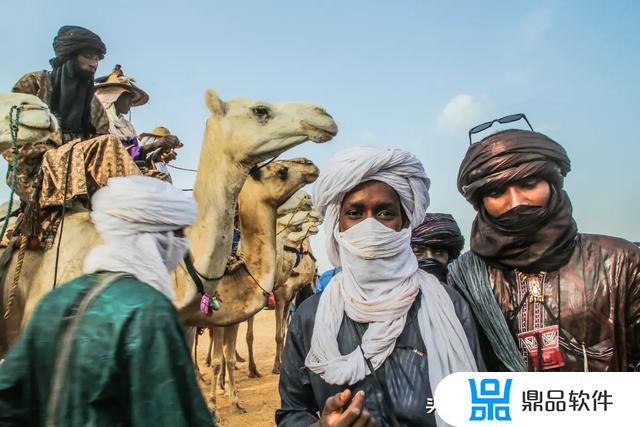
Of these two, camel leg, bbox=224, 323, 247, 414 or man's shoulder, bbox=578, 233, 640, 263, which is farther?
camel leg, bbox=224, 323, 247, 414

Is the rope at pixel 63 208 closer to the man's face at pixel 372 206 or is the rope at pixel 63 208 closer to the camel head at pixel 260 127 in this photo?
the camel head at pixel 260 127

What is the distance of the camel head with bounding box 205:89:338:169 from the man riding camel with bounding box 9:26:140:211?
2.91ft

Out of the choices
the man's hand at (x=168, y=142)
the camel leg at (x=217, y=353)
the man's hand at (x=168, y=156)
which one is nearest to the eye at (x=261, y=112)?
the man's hand at (x=168, y=142)

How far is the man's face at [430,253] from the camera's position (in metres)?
3.65

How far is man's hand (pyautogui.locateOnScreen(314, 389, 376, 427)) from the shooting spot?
1.57 m

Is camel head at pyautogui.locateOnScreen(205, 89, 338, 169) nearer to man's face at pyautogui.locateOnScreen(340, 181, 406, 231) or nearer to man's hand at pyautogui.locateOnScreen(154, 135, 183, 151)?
man's hand at pyautogui.locateOnScreen(154, 135, 183, 151)

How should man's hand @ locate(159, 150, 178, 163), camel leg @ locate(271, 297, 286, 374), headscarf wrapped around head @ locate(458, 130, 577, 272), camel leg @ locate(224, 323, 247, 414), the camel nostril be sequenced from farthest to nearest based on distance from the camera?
1. camel leg @ locate(271, 297, 286, 374)
2. camel leg @ locate(224, 323, 247, 414)
3. man's hand @ locate(159, 150, 178, 163)
4. the camel nostril
5. headscarf wrapped around head @ locate(458, 130, 577, 272)

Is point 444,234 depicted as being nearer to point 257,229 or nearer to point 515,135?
point 515,135

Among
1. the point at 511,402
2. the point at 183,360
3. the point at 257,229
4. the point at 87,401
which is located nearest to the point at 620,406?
the point at 511,402

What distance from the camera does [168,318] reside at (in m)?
1.47

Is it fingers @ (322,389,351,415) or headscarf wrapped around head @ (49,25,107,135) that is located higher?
headscarf wrapped around head @ (49,25,107,135)

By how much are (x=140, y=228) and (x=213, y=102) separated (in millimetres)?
3371

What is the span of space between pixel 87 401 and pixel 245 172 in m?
3.68

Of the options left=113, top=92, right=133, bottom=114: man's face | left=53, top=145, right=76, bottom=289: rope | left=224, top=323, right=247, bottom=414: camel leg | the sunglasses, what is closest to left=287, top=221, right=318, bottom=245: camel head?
left=224, top=323, right=247, bottom=414: camel leg
